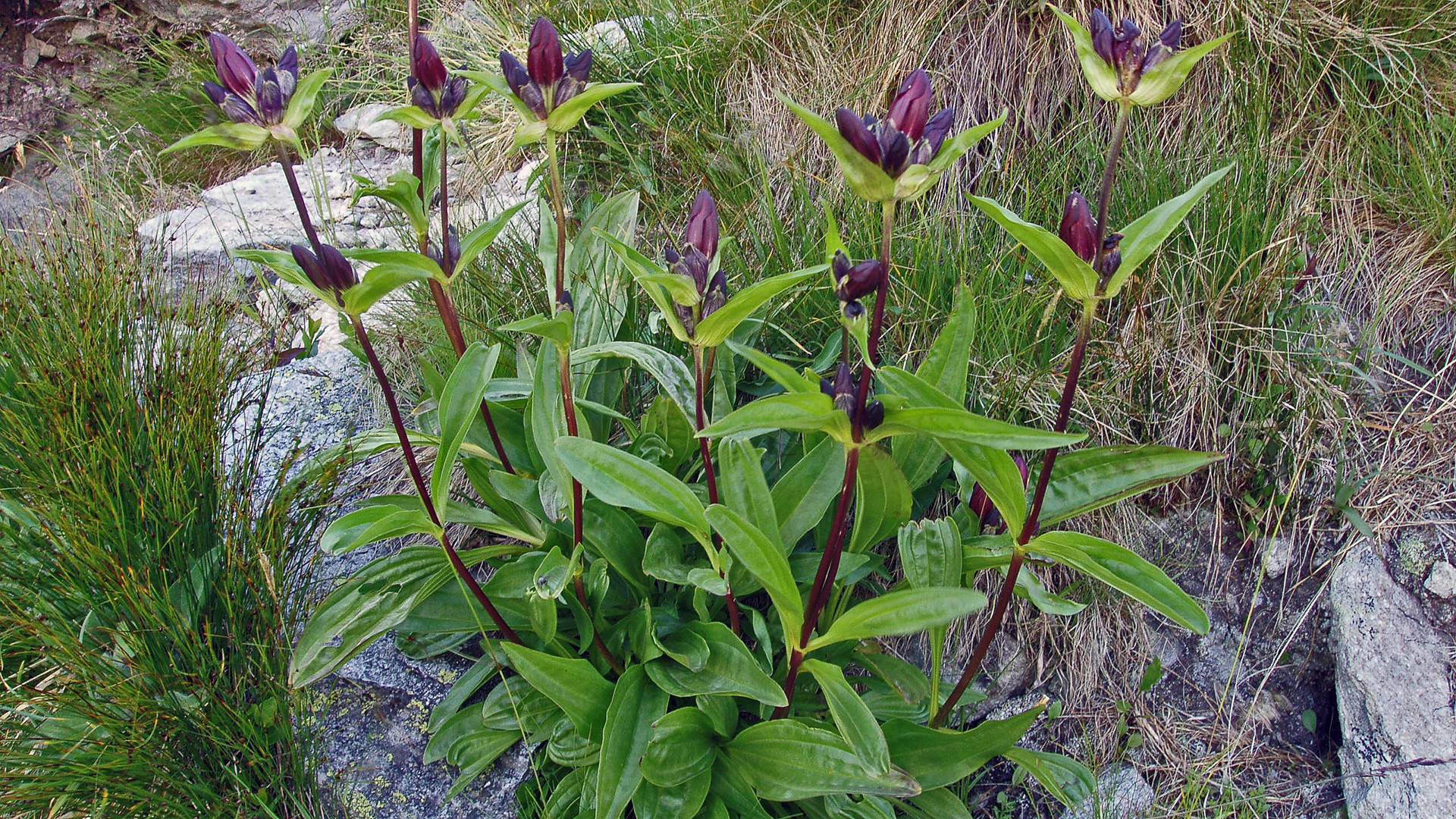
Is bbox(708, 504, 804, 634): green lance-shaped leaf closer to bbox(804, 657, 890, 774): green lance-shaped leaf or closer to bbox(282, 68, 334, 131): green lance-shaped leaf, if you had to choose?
bbox(804, 657, 890, 774): green lance-shaped leaf

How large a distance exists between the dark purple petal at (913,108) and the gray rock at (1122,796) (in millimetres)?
1646

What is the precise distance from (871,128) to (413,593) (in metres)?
1.33

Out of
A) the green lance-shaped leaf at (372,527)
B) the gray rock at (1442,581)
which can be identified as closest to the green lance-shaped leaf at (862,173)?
the green lance-shaped leaf at (372,527)

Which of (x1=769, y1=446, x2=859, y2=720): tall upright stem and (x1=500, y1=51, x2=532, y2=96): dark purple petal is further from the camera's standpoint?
(x1=500, y1=51, x2=532, y2=96): dark purple petal

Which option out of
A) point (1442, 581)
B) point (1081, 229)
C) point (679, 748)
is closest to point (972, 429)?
point (1081, 229)

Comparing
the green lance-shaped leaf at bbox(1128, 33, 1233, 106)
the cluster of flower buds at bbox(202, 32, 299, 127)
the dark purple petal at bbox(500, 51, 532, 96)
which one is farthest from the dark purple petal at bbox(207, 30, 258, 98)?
the green lance-shaped leaf at bbox(1128, 33, 1233, 106)

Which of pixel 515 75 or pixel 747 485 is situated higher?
pixel 515 75

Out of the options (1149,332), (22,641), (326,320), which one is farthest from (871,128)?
(326,320)

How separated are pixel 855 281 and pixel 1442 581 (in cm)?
213

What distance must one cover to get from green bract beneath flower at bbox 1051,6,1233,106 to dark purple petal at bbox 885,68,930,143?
0.83ft

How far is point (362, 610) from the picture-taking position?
182 centimetres

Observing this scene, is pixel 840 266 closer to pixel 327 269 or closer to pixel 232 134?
pixel 327 269

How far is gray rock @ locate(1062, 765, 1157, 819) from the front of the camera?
2105 mm

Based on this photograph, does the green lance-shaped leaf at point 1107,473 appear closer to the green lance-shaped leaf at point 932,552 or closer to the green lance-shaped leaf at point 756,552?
the green lance-shaped leaf at point 932,552
